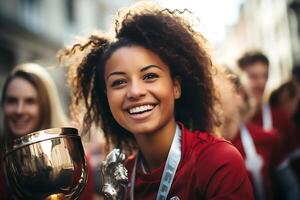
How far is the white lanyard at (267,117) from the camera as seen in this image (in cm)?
412

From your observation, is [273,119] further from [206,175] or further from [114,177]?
[114,177]

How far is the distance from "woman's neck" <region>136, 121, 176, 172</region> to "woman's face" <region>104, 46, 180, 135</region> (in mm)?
73

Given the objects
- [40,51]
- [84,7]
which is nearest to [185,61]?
[40,51]

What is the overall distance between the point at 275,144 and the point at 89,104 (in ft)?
5.44

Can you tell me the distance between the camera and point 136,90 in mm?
2068

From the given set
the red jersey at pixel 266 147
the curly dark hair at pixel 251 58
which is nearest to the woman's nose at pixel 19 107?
the red jersey at pixel 266 147

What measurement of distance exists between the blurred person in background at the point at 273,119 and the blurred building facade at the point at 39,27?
10555mm

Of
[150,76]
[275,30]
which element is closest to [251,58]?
[150,76]

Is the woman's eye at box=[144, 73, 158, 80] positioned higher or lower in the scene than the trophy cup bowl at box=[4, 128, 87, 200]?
higher

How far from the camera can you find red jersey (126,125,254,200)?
190 centimetres

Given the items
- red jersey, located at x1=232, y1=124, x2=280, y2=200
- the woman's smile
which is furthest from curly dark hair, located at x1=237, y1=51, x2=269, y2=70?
the woman's smile

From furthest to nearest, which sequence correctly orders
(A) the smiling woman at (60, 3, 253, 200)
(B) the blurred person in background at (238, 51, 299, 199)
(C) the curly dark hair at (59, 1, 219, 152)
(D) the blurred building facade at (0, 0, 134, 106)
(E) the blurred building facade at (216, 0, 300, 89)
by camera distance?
1. (E) the blurred building facade at (216, 0, 300, 89)
2. (D) the blurred building facade at (0, 0, 134, 106)
3. (B) the blurred person in background at (238, 51, 299, 199)
4. (C) the curly dark hair at (59, 1, 219, 152)
5. (A) the smiling woman at (60, 3, 253, 200)

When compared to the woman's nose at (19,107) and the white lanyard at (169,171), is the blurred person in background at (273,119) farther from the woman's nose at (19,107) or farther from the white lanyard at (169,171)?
the woman's nose at (19,107)

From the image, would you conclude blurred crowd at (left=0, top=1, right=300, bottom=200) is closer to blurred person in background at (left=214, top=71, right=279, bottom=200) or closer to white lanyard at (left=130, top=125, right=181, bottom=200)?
blurred person in background at (left=214, top=71, right=279, bottom=200)
